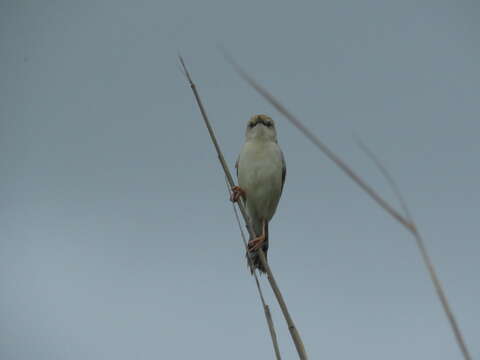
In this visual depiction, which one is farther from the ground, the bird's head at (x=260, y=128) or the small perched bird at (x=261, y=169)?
the bird's head at (x=260, y=128)

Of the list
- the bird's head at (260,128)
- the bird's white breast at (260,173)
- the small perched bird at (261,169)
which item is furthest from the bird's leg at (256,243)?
the bird's head at (260,128)

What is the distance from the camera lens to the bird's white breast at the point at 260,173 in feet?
19.3

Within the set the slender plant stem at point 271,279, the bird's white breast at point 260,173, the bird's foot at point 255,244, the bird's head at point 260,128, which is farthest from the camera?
the bird's head at point 260,128

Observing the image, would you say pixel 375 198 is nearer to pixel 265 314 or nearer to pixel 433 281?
pixel 433 281

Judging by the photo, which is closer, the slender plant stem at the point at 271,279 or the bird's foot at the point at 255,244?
the slender plant stem at the point at 271,279

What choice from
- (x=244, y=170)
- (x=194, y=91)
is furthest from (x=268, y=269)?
(x=244, y=170)

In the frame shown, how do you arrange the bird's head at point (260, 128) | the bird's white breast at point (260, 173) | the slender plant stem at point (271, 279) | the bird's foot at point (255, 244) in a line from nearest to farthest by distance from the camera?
the slender plant stem at point (271, 279) → the bird's foot at point (255, 244) → the bird's white breast at point (260, 173) → the bird's head at point (260, 128)

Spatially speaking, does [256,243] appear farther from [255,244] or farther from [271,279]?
[271,279]

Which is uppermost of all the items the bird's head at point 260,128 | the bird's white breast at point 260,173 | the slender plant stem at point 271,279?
the bird's head at point 260,128

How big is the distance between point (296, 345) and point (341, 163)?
0.81m

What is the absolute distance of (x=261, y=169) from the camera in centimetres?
586

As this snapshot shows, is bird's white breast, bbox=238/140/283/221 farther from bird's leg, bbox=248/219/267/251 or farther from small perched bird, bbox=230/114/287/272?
bird's leg, bbox=248/219/267/251

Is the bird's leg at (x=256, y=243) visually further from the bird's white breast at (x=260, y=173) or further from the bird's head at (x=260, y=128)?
the bird's head at (x=260, y=128)

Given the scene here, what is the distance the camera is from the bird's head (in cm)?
607
